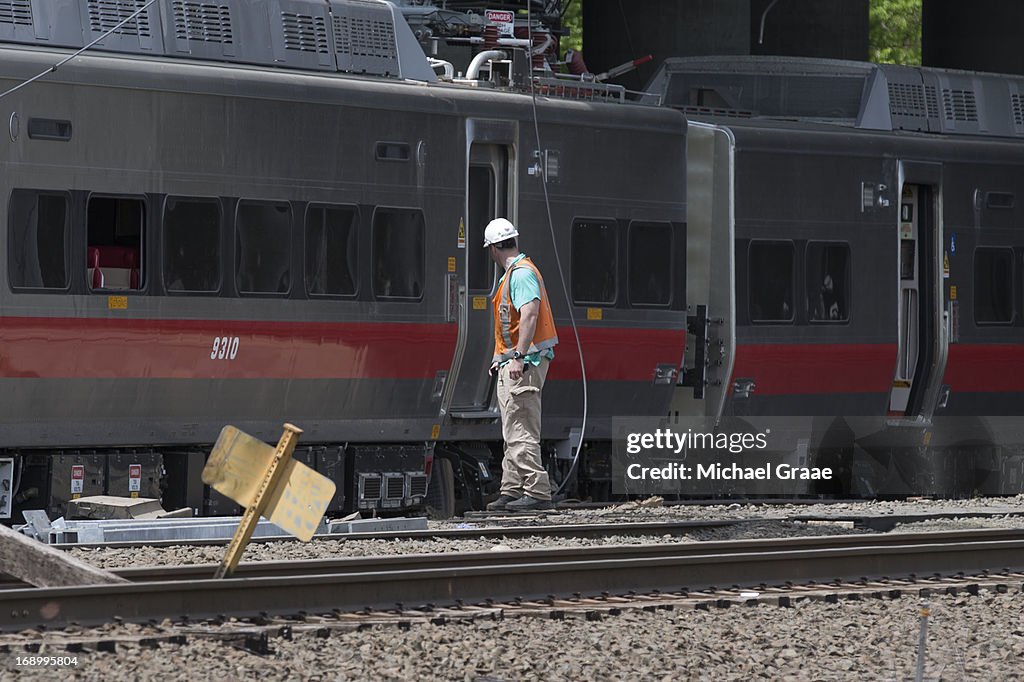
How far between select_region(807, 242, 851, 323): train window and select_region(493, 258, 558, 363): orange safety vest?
427 centimetres

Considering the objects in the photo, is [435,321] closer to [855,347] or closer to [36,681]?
[855,347]

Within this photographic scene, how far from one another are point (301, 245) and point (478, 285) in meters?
1.75

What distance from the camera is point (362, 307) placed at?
47.6 feet

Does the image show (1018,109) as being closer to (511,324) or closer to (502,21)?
(502,21)

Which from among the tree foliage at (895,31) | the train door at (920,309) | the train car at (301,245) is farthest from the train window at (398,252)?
the tree foliage at (895,31)

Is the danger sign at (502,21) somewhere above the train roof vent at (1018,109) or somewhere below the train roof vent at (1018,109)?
above

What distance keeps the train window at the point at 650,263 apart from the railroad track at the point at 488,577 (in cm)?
463

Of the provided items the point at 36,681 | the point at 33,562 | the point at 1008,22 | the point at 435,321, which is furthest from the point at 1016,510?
the point at 1008,22

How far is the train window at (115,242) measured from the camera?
43.1 feet

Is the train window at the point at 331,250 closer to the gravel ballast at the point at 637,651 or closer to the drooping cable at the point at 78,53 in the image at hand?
the drooping cable at the point at 78,53

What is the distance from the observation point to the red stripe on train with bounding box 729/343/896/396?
55.5 ft

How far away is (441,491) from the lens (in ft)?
50.8

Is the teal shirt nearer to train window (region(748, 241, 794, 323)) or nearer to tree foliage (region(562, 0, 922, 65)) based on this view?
train window (region(748, 241, 794, 323))

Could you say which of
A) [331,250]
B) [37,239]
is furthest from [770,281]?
[37,239]
